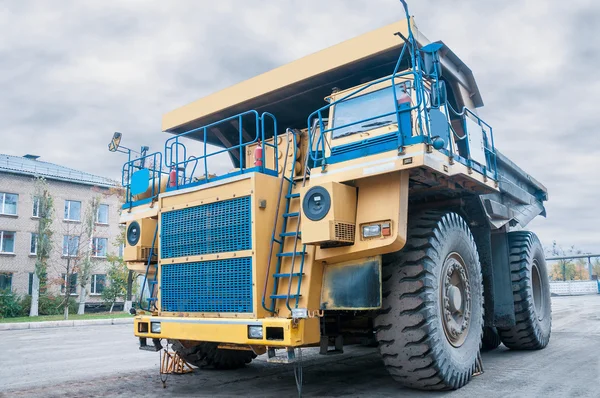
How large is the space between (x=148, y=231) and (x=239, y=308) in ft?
7.10

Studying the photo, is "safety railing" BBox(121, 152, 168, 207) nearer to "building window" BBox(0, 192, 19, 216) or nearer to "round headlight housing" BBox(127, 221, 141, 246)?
"round headlight housing" BBox(127, 221, 141, 246)

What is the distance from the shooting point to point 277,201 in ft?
17.8

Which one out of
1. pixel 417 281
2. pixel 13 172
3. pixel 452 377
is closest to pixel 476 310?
pixel 452 377

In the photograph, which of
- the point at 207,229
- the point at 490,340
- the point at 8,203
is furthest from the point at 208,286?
the point at 8,203

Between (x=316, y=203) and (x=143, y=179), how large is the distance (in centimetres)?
313

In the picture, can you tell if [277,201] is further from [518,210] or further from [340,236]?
[518,210]

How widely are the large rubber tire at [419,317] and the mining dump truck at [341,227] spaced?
0.6 inches

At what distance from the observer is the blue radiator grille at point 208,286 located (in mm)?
5184

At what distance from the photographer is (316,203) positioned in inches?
190

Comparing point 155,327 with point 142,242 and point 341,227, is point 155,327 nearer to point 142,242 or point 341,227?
point 142,242

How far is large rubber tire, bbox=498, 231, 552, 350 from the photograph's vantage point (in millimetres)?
7820

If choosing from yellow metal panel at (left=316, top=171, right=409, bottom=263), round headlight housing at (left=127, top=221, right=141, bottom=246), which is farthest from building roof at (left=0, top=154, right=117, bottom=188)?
yellow metal panel at (left=316, top=171, right=409, bottom=263)

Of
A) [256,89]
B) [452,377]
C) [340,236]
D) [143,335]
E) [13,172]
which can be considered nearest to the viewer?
[340,236]

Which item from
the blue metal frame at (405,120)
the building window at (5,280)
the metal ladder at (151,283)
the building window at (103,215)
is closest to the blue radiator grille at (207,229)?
the metal ladder at (151,283)
